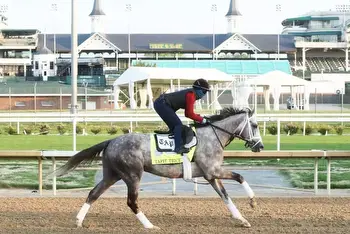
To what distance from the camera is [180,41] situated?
85.9 m

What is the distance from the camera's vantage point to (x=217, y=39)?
8831 centimetres

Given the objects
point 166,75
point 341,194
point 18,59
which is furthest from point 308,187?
point 18,59

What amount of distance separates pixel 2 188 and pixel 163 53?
242 feet

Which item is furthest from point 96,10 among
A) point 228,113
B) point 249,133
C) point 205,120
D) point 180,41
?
point 249,133

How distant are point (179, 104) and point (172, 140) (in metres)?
0.45

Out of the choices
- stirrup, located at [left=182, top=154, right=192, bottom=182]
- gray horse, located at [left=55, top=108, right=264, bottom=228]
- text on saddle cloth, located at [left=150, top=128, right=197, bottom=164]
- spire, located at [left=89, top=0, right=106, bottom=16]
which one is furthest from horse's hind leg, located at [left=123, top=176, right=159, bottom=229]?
spire, located at [left=89, top=0, right=106, bottom=16]

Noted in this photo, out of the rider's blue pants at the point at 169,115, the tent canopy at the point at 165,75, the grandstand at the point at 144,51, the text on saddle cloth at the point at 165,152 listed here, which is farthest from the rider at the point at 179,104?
the grandstand at the point at 144,51

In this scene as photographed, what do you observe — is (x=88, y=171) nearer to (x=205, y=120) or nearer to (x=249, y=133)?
(x=205, y=120)

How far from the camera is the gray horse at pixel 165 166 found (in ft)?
27.4

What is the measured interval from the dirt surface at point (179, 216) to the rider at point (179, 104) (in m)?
1.17

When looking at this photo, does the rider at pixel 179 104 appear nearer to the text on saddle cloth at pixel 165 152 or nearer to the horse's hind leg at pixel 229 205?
the text on saddle cloth at pixel 165 152

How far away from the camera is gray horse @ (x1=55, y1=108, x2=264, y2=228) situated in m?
8.34

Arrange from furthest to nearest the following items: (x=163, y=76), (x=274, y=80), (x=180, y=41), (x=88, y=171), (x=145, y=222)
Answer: (x=180, y=41), (x=274, y=80), (x=163, y=76), (x=88, y=171), (x=145, y=222)

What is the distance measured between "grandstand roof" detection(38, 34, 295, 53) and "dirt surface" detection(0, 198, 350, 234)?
74.3m
